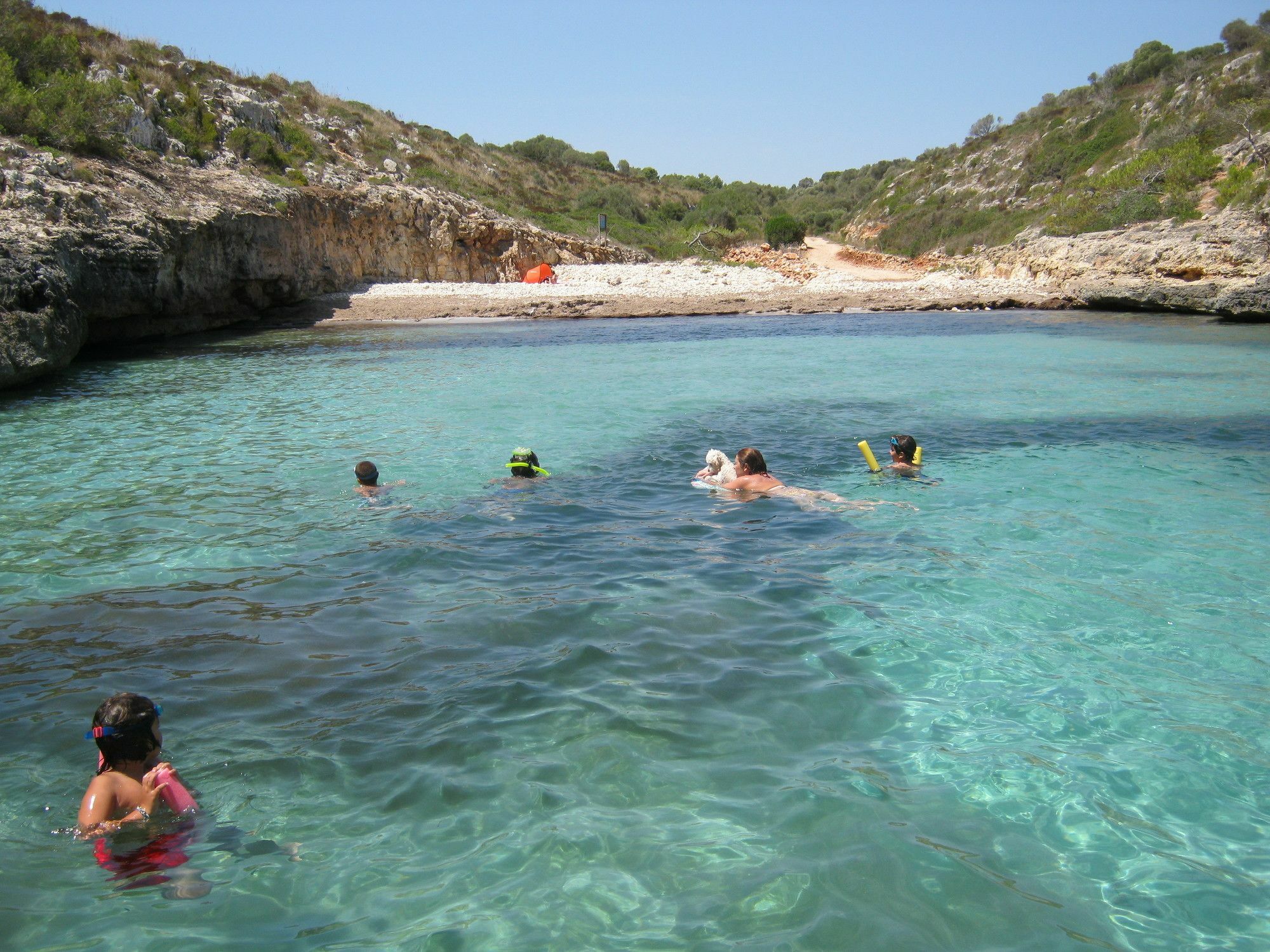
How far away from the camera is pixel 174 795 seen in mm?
3471

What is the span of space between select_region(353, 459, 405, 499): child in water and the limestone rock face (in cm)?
2364

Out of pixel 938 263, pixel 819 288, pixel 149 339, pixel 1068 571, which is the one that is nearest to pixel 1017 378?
pixel 1068 571

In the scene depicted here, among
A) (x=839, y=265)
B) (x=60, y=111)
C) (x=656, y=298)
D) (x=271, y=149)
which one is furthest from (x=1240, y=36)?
(x=60, y=111)

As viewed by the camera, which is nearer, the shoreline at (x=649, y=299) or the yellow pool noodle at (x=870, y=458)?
the yellow pool noodle at (x=870, y=458)

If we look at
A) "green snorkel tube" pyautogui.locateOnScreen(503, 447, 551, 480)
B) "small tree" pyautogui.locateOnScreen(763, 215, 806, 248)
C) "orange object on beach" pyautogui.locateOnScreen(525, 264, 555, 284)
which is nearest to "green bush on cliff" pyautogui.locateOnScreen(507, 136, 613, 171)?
"small tree" pyautogui.locateOnScreen(763, 215, 806, 248)

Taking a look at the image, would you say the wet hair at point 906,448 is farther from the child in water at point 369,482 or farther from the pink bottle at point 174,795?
A: the pink bottle at point 174,795

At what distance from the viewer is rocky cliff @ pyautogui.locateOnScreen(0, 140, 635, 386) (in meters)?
14.9

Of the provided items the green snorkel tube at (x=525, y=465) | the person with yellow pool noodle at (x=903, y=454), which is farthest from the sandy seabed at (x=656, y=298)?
the person with yellow pool noodle at (x=903, y=454)

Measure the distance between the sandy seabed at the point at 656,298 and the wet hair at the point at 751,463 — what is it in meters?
20.3

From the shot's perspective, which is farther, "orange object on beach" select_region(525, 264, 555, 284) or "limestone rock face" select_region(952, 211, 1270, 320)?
"orange object on beach" select_region(525, 264, 555, 284)

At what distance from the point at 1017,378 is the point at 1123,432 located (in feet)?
15.5

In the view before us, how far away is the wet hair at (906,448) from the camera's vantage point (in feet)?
29.5

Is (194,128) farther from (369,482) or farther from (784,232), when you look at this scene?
(784,232)

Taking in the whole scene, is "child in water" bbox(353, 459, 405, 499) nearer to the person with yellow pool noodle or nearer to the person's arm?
the person's arm
